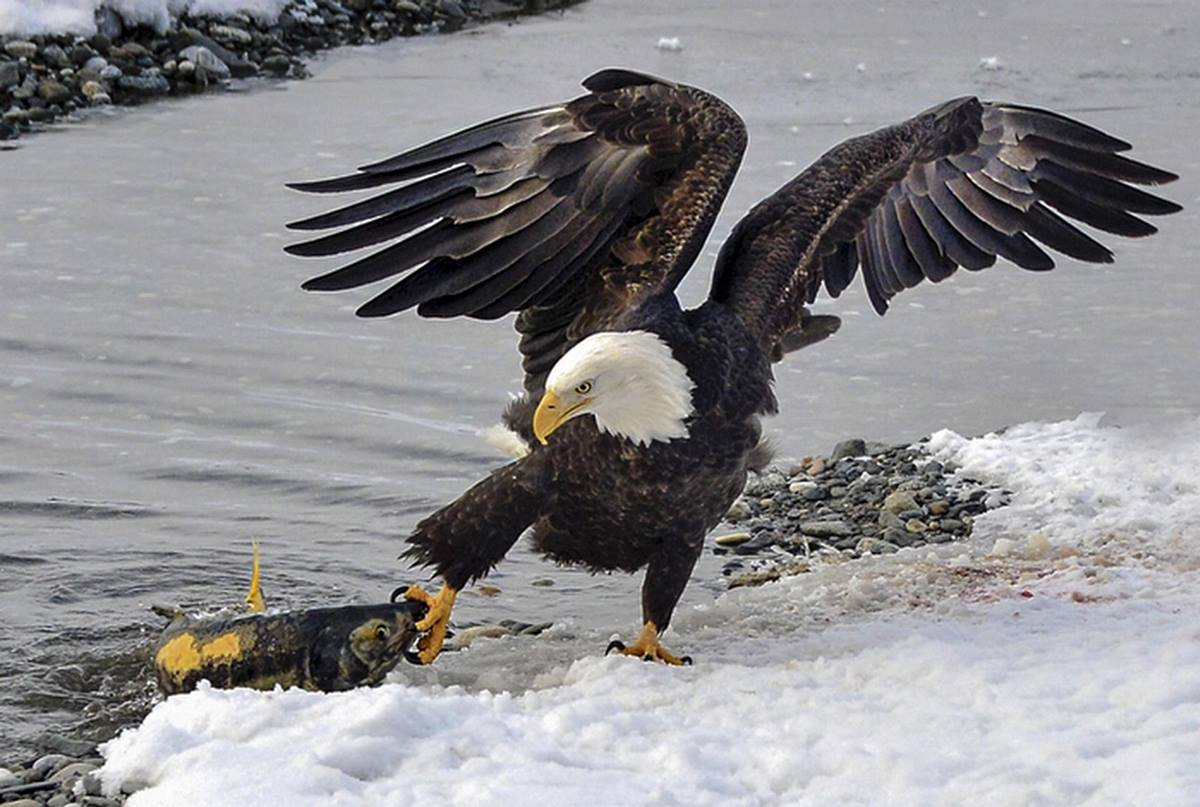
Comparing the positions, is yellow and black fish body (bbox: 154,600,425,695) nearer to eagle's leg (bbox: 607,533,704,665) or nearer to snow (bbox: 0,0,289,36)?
eagle's leg (bbox: 607,533,704,665)

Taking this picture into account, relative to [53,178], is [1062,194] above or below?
above

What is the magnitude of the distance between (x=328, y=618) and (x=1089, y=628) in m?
1.63

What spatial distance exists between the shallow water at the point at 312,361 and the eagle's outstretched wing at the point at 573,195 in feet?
2.91

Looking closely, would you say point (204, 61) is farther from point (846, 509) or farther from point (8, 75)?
point (846, 509)

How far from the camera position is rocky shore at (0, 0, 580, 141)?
1083cm

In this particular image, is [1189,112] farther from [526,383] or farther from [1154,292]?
[526,383]

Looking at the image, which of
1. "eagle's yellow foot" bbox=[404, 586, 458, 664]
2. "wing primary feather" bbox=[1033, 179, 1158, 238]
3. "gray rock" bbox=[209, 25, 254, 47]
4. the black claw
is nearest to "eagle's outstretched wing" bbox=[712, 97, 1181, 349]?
"wing primary feather" bbox=[1033, 179, 1158, 238]

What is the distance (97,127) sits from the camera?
1059 centimetres

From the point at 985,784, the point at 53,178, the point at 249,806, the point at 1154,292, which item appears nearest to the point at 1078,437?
the point at 1154,292

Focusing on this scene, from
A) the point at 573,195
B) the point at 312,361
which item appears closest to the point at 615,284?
the point at 573,195

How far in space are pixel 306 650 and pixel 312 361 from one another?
126 inches

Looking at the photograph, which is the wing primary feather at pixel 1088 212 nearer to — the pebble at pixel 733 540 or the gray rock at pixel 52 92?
the pebble at pixel 733 540

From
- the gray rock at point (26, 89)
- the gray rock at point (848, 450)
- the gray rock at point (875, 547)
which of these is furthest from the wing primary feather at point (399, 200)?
the gray rock at point (26, 89)

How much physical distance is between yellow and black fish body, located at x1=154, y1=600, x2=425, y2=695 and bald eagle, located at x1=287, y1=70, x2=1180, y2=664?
1.06 ft
